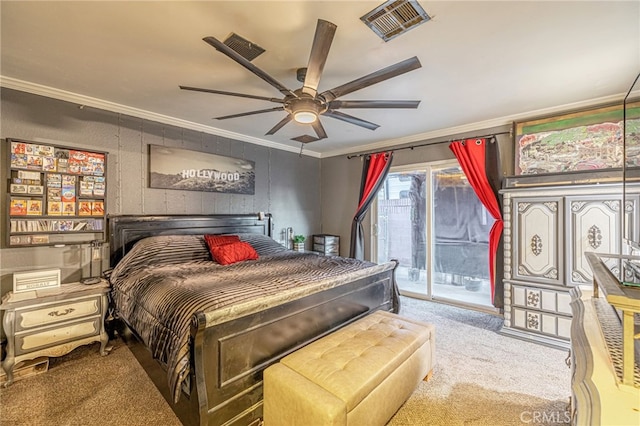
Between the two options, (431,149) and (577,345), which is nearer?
(577,345)

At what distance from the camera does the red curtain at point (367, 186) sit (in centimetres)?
485

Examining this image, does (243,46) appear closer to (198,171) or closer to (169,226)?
(198,171)

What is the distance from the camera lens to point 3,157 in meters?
2.67

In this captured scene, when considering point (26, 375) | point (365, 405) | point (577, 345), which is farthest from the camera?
point (26, 375)

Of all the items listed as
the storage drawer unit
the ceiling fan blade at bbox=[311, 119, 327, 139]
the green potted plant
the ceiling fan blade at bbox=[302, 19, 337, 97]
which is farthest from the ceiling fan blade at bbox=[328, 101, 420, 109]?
the storage drawer unit

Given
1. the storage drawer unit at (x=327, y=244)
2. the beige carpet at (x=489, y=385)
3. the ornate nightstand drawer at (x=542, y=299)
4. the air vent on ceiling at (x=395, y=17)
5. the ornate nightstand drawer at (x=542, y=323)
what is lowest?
the beige carpet at (x=489, y=385)

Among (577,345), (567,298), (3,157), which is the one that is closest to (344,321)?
(577,345)

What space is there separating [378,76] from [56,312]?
3.32 metres

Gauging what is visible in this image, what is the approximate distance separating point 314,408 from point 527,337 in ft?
9.46

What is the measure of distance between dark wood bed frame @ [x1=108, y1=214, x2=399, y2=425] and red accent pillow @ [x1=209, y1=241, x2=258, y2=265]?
109cm

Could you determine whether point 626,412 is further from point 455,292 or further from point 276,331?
point 455,292

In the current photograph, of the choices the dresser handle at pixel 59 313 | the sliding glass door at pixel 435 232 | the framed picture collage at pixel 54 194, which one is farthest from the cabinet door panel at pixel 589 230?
the framed picture collage at pixel 54 194

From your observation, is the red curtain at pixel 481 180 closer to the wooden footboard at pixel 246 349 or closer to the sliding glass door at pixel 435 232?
the sliding glass door at pixel 435 232
